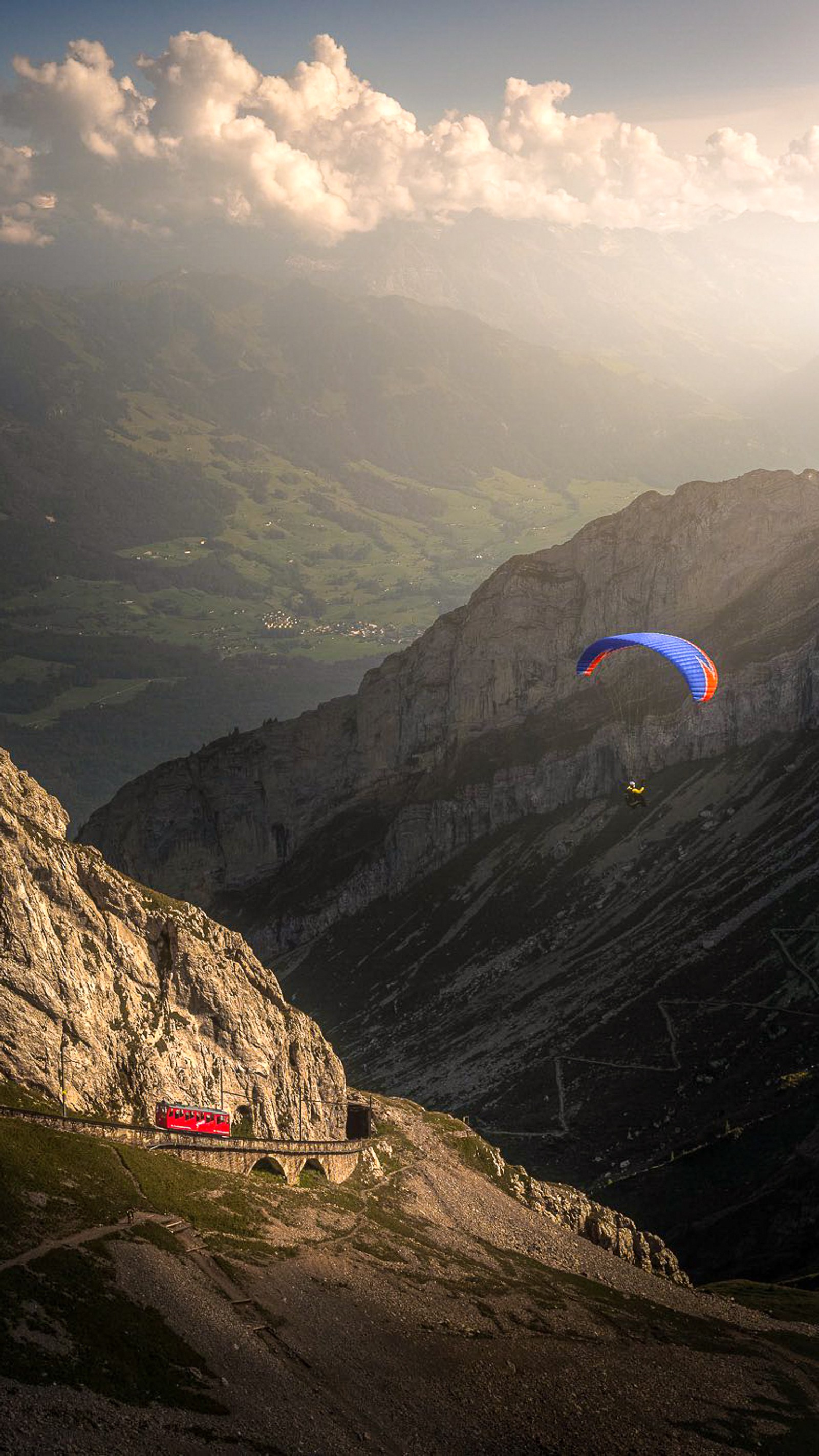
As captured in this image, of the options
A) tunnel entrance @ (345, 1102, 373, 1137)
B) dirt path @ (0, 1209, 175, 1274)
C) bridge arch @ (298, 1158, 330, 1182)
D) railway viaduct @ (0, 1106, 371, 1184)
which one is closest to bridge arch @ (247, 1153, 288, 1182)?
railway viaduct @ (0, 1106, 371, 1184)

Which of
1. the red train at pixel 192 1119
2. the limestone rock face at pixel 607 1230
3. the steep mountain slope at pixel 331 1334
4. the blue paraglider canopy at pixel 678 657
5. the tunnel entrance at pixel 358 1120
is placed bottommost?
the steep mountain slope at pixel 331 1334

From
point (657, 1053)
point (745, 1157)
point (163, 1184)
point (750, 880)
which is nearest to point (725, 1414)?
point (163, 1184)

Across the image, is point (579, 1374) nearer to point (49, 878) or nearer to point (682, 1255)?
point (49, 878)

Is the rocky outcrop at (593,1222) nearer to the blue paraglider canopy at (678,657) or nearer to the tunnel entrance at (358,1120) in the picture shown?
the tunnel entrance at (358,1120)

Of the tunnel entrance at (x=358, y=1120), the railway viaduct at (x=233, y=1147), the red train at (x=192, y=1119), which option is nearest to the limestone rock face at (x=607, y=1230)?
the tunnel entrance at (x=358, y=1120)

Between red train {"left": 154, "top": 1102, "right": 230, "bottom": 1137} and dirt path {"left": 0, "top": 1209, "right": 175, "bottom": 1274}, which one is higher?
red train {"left": 154, "top": 1102, "right": 230, "bottom": 1137}

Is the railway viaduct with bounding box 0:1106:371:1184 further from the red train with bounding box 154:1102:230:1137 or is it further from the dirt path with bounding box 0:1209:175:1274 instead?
the dirt path with bounding box 0:1209:175:1274
